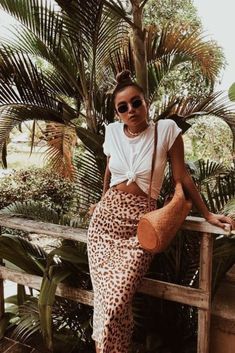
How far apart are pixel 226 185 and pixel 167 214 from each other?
31.9 inches

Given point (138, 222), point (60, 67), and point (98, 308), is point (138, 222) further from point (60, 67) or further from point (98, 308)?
point (60, 67)

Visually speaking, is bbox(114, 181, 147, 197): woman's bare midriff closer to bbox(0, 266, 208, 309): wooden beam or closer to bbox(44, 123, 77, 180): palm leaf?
bbox(0, 266, 208, 309): wooden beam

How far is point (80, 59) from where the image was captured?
312cm

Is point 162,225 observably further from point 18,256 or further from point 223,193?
point 18,256

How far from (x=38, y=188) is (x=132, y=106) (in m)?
5.52

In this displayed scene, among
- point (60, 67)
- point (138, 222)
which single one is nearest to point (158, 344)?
point (138, 222)

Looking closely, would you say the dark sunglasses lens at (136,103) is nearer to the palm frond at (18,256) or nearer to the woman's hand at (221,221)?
the woman's hand at (221,221)

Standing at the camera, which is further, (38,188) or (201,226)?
(38,188)

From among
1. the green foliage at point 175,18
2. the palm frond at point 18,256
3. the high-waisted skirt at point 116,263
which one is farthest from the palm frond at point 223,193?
the green foliage at point 175,18

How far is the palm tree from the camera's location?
2754mm

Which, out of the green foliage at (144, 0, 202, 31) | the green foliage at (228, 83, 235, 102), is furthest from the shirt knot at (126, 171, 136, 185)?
the green foliage at (144, 0, 202, 31)

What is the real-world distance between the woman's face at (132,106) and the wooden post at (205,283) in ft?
1.94

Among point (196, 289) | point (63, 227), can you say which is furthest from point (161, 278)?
point (63, 227)

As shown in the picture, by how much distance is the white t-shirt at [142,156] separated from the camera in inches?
68.1
